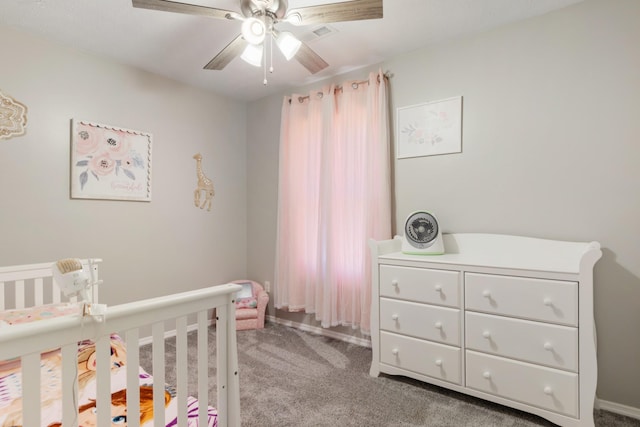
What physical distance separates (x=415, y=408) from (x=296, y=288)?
151 cm

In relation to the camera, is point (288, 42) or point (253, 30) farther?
point (288, 42)

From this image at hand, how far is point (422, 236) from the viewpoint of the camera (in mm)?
2320

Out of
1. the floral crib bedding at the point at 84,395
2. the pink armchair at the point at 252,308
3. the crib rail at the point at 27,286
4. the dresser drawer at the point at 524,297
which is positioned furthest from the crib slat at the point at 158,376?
the pink armchair at the point at 252,308

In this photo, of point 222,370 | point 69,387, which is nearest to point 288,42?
point 222,370

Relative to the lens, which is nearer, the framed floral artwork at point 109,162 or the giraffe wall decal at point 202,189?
the framed floral artwork at point 109,162

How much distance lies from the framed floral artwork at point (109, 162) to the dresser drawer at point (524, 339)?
2.70 metres

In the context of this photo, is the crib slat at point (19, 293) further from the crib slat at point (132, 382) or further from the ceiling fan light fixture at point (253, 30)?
the ceiling fan light fixture at point (253, 30)

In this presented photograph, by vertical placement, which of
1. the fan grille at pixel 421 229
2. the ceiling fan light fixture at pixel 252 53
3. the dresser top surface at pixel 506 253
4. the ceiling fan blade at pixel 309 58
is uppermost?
the ceiling fan blade at pixel 309 58

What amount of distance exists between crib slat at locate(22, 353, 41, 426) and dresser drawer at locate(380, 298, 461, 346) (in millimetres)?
1819

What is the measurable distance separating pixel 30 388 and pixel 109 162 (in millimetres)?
2252

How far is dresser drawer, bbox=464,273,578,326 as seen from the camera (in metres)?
1.66

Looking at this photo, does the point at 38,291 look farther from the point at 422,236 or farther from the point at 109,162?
the point at 422,236

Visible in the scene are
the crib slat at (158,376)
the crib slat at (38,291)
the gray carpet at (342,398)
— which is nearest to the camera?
the crib slat at (158,376)

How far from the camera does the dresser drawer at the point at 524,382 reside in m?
1.66
